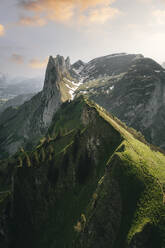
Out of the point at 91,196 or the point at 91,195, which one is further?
the point at 91,195

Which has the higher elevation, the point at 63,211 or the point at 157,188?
the point at 157,188

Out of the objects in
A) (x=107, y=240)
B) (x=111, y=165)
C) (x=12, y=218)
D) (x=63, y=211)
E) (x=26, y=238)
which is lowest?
(x=26, y=238)

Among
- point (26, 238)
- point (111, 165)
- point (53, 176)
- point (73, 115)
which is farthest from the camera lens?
point (73, 115)

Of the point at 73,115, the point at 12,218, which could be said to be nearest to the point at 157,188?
the point at 12,218

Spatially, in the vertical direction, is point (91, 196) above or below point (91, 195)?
below

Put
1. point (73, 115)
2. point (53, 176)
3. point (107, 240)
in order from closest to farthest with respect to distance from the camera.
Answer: point (107, 240) < point (53, 176) < point (73, 115)

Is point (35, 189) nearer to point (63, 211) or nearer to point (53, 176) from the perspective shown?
point (53, 176)

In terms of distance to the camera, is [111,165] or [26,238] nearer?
[111,165]

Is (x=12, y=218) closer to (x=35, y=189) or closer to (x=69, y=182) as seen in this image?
(x=35, y=189)
